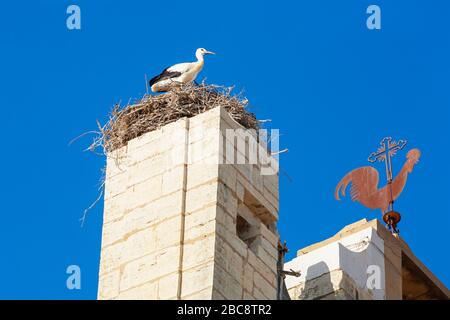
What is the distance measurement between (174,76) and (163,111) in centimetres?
243

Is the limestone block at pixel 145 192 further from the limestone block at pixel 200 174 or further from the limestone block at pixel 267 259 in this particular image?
the limestone block at pixel 267 259

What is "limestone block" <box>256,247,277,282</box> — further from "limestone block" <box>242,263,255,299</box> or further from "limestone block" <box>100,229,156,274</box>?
"limestone block" <box>100,229,156,274</box>

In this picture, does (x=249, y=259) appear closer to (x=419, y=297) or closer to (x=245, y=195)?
(x=245, y=195)

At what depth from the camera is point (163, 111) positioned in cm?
1664

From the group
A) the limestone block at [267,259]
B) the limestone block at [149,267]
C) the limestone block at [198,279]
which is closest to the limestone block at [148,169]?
the limestone block at [149,267]

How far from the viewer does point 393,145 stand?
19562mm

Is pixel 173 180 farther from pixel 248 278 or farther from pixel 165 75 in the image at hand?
pixel 165 75

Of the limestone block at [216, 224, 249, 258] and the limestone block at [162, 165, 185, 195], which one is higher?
the limestone block at [162, 165, 185, 195]

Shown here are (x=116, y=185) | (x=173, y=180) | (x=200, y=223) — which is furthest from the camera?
(x=116, y=185)

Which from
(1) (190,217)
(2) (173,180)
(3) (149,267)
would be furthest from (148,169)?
(3) (149,267)

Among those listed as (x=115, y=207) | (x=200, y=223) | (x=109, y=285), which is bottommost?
(x=109, y=285)

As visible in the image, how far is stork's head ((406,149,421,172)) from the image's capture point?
19.1 m

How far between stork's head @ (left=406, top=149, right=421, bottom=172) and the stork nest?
102 inches

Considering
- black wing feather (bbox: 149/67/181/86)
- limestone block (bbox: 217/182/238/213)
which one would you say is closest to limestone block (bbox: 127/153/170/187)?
limestone block (bbox: 217/182/238/213)
